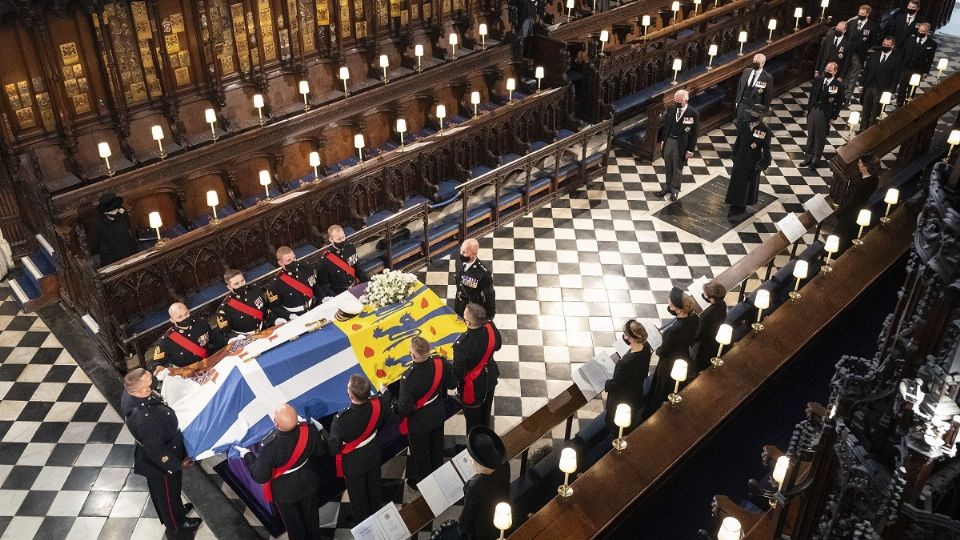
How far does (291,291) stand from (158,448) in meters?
2.30

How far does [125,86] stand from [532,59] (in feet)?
21.2

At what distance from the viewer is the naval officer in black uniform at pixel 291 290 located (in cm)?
845

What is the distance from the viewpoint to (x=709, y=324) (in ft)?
25.9

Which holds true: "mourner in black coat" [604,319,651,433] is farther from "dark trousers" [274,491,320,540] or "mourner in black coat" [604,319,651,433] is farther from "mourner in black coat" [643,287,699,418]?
"dark trousers" [274,491,320,540]

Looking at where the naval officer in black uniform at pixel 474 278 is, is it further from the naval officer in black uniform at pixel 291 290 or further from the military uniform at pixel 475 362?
the naval officer in black uniform at pixel 291 290

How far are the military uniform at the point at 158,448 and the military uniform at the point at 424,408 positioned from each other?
1889mm

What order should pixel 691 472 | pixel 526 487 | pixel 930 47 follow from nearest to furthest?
1. pixel 526 487
2. pixel 691 472
3. pixel 930 47

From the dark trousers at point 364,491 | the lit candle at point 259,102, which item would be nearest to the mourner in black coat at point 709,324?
the dark trousers at point 364,491

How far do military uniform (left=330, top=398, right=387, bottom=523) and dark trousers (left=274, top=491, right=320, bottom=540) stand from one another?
36 centimetres

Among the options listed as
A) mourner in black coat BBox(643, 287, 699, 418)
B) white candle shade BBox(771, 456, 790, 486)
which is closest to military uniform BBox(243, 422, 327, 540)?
mourner in black coat BBox(643, 287, 699, 418)

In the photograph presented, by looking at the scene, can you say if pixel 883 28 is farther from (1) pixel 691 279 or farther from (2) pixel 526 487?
(2) pixel 526 487

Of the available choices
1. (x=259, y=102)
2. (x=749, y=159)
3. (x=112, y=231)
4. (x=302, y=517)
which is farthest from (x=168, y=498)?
(x=749, y=159)

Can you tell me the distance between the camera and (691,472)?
7023 mm

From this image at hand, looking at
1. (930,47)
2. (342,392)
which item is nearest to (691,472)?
(342,392)
